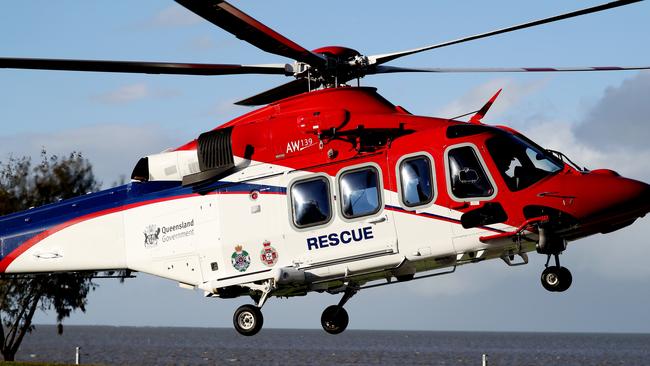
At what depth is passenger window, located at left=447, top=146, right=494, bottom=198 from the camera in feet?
49.3

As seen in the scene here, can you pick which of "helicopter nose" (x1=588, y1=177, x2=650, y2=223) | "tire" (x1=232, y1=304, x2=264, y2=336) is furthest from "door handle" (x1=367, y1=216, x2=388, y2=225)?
"helicopter nose" (x1=588, y1=177, x2=650, y2=223)

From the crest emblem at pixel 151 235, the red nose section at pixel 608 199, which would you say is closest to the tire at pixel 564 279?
the red nose section at pixel 608 199

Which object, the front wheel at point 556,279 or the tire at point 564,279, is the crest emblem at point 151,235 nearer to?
the front wheel at point 556,279

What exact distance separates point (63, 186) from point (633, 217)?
74.9ft

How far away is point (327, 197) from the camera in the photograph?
1577 centimetres

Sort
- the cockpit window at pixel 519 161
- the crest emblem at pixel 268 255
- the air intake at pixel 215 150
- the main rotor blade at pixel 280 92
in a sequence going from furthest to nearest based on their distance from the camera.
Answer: the main rotor blade at pixel 280 92 < the air intake at pixel 215 150 < the crest emblem at pixel 268 255 < the cockpit window at pixel 519 161

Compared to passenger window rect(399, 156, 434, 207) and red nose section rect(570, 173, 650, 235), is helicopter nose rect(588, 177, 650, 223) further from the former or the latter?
passenger window rect(399, 156, 434, 207)

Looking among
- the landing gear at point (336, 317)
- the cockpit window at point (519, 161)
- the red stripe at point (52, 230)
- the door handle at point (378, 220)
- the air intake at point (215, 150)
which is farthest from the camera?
the red stripe at point (52, 230)

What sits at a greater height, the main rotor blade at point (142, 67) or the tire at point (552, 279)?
the main rotor blade at point (142, 67)

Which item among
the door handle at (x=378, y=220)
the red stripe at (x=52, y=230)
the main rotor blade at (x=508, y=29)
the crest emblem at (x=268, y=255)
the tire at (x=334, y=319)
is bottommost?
the tire at (x=334, y=319)

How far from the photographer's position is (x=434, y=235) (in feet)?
50.0

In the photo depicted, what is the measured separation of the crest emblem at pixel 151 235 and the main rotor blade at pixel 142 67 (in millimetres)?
2801

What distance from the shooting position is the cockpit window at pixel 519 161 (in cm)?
1498

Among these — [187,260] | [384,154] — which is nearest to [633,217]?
[384,154]
